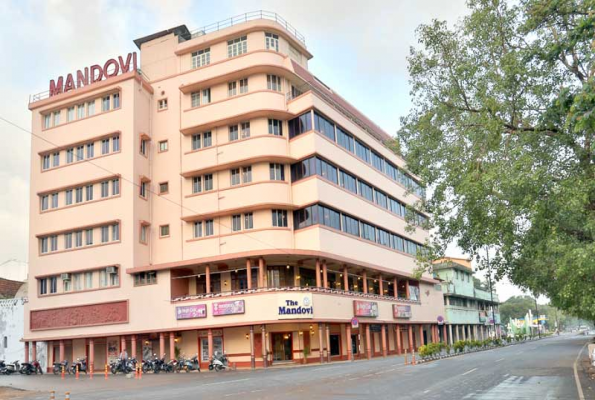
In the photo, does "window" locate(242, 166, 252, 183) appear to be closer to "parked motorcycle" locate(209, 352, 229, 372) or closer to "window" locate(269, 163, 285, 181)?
"window" locate(269, 163, 285, 181)

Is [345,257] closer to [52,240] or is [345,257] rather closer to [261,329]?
[261,329]

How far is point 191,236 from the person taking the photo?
155 ft

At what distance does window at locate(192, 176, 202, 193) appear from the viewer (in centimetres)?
4803

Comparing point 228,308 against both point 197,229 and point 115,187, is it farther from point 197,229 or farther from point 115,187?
point 115,187

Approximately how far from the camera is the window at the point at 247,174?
4597cm

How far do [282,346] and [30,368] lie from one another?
21.1 m

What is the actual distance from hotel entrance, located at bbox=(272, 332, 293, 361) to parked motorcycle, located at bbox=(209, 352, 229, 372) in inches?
194

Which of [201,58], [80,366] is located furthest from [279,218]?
[80,366]

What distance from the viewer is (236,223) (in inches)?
1805

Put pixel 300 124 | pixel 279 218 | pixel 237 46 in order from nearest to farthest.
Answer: pixel 279 218 → pixel 300 124 → pixel 237 46

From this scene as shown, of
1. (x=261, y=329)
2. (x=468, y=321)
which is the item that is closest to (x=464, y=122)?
(x=261, y=329)

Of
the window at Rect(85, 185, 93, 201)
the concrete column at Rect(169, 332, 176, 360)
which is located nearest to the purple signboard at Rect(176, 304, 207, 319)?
the concrete column at Rect(169, 332, 176, 360)

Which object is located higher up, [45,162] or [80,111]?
[80,111]

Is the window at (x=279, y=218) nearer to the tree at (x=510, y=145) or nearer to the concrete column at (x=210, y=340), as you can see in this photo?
the concrete column at (x=210, y=340)
